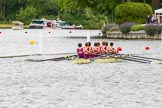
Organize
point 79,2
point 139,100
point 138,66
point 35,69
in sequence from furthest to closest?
point 79,2
point 138,66
point 35,69
point 139,100

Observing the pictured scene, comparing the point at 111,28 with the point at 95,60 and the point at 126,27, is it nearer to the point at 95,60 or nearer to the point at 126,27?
the point at 126,27

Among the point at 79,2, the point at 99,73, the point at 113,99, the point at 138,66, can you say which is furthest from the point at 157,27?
the point at 113,99

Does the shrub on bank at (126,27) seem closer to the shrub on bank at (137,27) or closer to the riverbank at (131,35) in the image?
the shrub on bank at (137,27)

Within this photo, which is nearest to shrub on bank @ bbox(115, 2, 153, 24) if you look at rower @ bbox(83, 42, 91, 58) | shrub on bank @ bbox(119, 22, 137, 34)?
shrub on bank @ bbox(119, 22, 137, 34)

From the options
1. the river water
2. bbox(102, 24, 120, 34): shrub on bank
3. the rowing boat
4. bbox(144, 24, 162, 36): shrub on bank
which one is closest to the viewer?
the river water

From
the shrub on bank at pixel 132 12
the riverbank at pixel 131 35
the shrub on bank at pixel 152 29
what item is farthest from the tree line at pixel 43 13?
the shrub on bank at pixel 152 29

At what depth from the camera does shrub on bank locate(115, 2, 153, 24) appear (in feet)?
225

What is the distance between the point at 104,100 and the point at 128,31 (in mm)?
48168

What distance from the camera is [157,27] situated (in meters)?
63.8

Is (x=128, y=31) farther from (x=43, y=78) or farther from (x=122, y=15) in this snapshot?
(x=43, y=78)

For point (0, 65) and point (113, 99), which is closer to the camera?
point (113, 99)

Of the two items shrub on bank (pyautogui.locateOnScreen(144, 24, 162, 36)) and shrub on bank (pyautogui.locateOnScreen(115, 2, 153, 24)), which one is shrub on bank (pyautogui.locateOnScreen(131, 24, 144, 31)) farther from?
shrub on bank (pyautogui.locateOnScreen(115, 2, 153, 24))

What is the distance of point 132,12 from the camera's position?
69000 millimetres

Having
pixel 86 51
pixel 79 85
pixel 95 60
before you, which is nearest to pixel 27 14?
pixel 95 60
